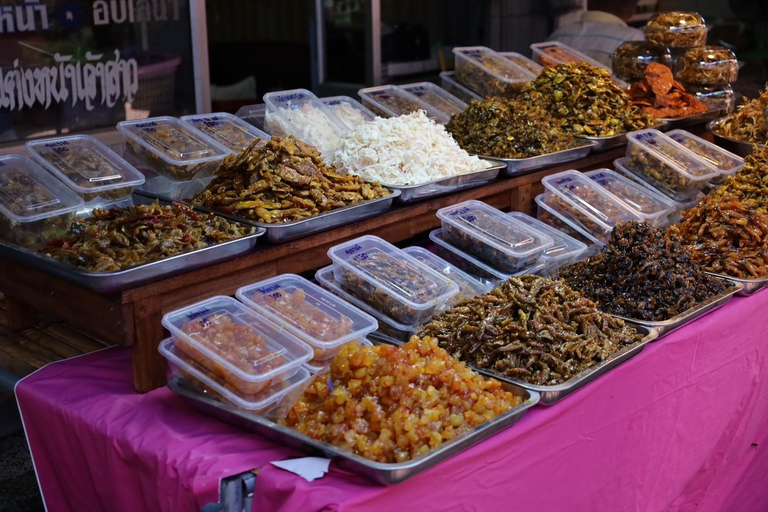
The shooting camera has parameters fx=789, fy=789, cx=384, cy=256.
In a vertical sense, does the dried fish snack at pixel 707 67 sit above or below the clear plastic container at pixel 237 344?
above

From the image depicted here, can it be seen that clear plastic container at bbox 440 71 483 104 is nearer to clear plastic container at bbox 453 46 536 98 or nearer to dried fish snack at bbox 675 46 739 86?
clear plastic container at bbox 453 46 536 98

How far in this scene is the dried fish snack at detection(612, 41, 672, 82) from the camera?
431 centimetres

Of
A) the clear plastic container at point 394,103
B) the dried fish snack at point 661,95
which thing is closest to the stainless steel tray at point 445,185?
the clear plastic container at point 394,103

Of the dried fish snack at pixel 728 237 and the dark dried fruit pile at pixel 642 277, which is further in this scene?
the dried fish snack at pixel 728 237

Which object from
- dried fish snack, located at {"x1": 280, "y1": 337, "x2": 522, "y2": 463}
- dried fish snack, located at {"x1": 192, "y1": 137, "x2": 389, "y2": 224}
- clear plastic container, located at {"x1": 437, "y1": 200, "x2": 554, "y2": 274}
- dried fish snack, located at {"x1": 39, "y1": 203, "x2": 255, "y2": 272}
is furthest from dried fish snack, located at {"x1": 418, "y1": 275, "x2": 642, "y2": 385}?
dried fish snack, located at {"x1": 39, "y1": 203, "x2": 255, "y2": 272}

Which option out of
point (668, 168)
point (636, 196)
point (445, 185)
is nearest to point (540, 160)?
point (636, 196)

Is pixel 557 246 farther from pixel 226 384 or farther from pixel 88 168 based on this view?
pixel 88 168

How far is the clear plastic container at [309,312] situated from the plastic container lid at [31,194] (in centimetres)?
65

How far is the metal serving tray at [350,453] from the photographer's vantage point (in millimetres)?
1499

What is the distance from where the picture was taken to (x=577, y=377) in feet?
6.19

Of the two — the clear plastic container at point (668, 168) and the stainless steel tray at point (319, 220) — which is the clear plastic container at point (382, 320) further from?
the clear plastic container at point (668, 168)

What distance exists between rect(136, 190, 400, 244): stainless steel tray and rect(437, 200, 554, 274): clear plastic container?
228 millimetres

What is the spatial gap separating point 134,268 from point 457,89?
2.64 m

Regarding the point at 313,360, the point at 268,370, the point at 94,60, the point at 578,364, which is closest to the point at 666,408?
the point at 578,364
